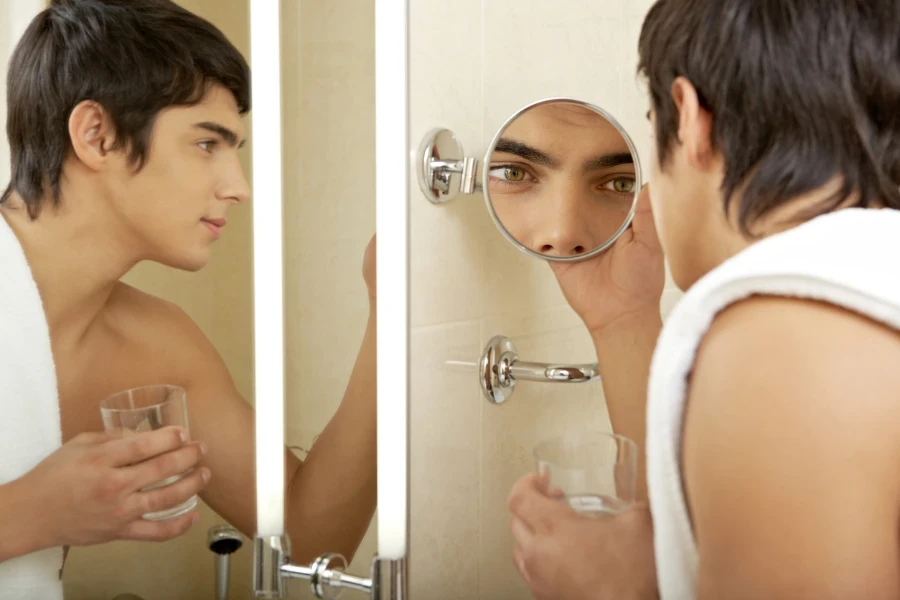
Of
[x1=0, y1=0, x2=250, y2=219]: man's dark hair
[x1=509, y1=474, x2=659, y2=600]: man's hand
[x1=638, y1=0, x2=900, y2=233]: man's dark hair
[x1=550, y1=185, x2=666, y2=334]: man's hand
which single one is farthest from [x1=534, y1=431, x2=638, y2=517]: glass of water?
[x1=0, y1=0, x2=250, y2=219]: man's dark hair

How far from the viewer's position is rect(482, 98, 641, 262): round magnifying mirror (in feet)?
2.88

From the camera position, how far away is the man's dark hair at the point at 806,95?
2.18 ft

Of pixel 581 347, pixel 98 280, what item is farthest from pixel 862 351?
pixel 98 280

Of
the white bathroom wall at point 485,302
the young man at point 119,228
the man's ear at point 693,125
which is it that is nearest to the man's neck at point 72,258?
the young man at point 119,228

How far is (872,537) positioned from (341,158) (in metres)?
0.47

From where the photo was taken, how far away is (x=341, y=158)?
28.4 inches

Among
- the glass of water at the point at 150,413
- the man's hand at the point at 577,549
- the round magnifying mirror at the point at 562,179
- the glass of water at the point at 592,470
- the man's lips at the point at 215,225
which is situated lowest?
the man's hand at the point at 577,549

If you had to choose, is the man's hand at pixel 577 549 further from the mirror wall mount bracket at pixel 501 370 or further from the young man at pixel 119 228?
the young man at pixel 119 228

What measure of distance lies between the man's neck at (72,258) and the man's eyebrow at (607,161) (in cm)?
47

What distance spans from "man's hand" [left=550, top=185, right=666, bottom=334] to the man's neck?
47 cm

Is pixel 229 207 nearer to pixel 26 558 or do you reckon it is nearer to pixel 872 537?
pixel 26 558

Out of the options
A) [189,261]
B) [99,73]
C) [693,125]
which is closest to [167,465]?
[189,261]

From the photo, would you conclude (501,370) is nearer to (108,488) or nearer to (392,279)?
(392,279)

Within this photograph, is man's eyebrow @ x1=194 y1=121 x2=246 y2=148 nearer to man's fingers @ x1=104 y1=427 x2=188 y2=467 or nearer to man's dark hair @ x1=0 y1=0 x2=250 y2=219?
man's dark hair @ x1=0 y1=0 x2=250 y2=219
